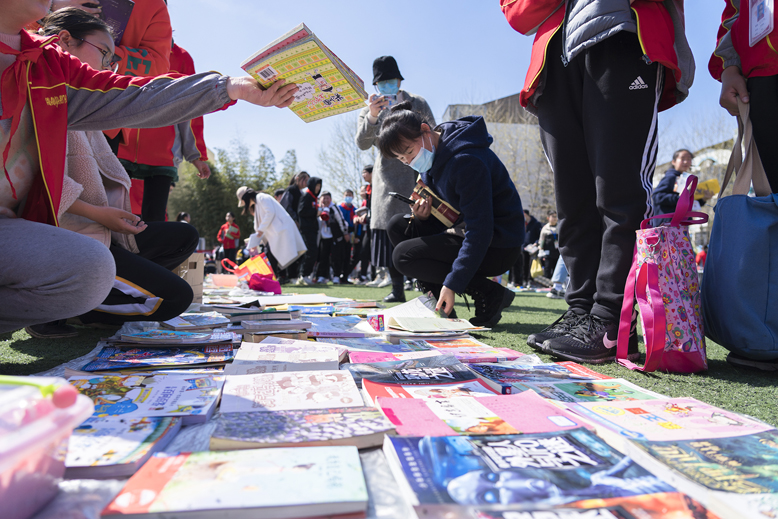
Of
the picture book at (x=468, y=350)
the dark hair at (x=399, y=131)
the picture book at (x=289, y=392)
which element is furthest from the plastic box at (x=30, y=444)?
the dark hair at (x=399, y=131)

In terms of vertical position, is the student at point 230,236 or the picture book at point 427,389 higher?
the student at point 230,236

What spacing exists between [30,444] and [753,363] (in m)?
1.83

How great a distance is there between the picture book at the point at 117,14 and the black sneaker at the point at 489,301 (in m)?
2.31

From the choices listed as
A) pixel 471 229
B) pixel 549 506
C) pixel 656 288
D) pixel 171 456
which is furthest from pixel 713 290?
pixel 171 456

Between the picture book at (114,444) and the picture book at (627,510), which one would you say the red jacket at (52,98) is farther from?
the picture book at (627,510)

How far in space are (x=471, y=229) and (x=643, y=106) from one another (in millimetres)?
891

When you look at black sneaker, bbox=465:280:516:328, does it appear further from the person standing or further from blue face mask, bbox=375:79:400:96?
blue face mask, bbox=375:79:400:96

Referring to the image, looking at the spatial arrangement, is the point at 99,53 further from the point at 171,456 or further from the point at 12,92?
the point at 171,456

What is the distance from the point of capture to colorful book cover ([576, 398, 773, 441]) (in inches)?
32.0

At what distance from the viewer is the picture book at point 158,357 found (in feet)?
4.17

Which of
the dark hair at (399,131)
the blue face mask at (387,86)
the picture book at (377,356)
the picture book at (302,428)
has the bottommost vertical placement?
the picture book at (377,356)

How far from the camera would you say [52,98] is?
4.33 ft

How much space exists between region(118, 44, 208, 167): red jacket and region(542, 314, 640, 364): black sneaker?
2339 millimetres

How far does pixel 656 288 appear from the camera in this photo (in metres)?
1.47
